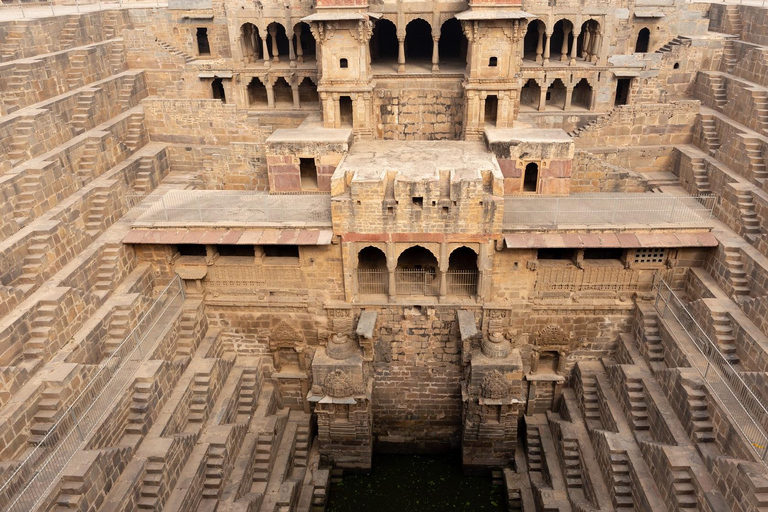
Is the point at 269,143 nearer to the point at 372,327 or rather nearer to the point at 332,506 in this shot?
the point at 372,327

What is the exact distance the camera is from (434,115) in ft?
76.7

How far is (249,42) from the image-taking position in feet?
88.2

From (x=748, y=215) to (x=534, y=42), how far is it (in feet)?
46.6

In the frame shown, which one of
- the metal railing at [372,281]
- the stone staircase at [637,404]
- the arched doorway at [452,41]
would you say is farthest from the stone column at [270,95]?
the stone staircase at [637,404]

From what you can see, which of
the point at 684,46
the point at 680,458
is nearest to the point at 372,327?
the point at 680,458

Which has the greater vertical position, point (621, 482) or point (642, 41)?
point (642, 41)

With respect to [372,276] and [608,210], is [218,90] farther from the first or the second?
[608,210]

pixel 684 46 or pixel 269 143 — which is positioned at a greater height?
pixel 684 46

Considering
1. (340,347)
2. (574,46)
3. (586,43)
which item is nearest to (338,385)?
(340,347)

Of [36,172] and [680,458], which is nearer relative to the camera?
[680,458]

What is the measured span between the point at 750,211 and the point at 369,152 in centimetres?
1254

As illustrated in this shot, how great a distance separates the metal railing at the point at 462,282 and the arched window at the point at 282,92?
1332 centimetres

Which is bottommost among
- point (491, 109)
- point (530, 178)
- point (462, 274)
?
point (462, 274)

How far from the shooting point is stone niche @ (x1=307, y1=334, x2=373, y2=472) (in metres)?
17.5
